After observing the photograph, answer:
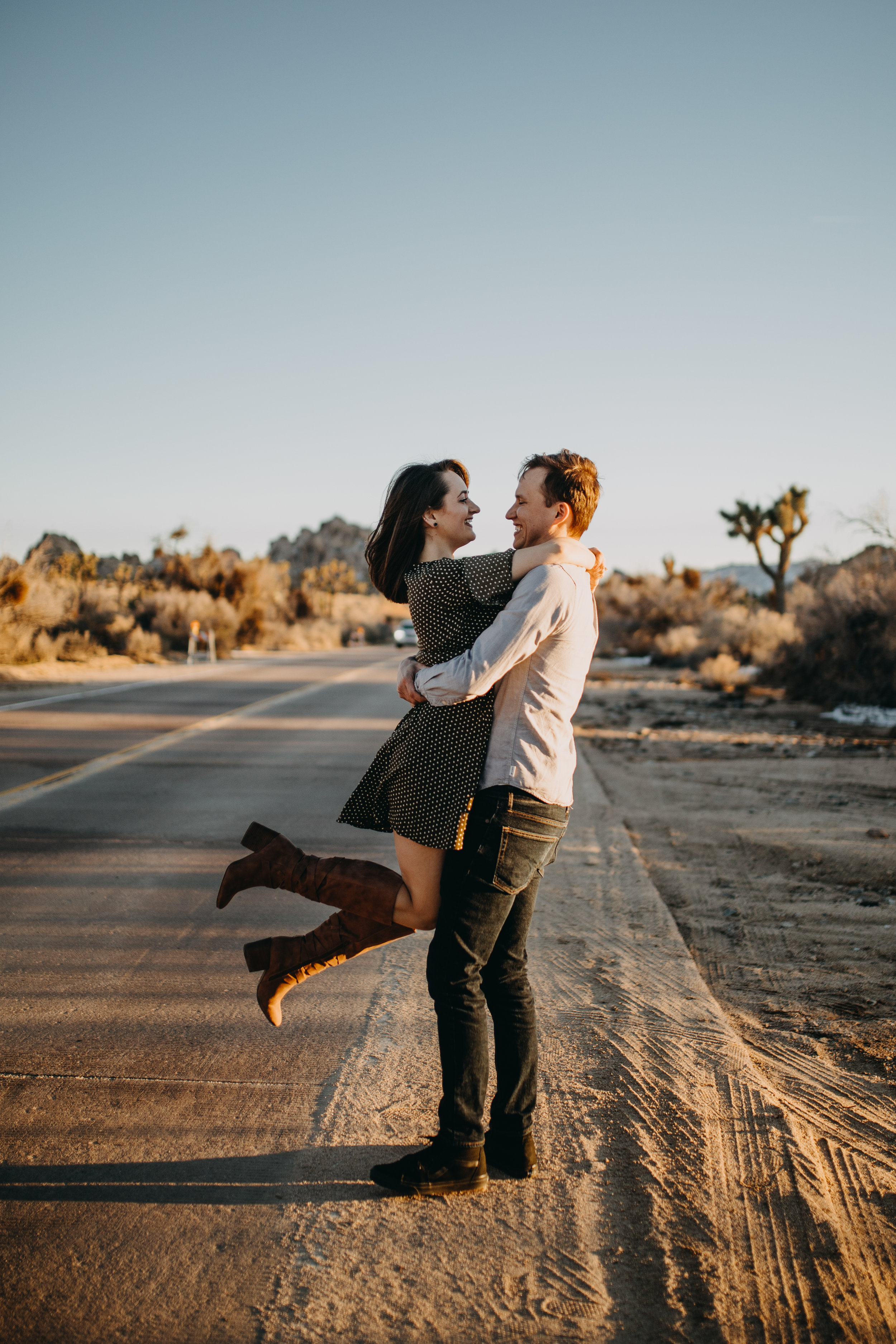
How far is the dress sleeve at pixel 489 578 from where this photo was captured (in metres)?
2.73

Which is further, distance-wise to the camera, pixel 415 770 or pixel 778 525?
pixel 778 525

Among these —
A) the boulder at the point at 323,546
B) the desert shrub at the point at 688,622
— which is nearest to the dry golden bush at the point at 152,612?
the desert shrub at the point at 688,622

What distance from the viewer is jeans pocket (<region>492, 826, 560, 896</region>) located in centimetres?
266

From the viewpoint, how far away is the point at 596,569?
2967 mm

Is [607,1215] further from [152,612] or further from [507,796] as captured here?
[152,612]

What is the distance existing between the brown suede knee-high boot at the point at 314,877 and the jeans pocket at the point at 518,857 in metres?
0.32

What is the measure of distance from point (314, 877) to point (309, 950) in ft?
0.81

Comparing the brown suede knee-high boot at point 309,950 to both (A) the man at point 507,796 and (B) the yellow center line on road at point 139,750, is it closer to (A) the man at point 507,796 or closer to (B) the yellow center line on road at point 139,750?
(A) the man at point 507,796

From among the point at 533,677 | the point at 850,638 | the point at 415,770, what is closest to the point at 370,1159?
the point at 415,770

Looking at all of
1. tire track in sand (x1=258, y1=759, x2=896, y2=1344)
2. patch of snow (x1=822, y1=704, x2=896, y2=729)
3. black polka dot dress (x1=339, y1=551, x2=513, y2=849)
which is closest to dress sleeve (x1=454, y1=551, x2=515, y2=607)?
black polka dot dress (x1=339, y1=551, x2=513, y2=849)

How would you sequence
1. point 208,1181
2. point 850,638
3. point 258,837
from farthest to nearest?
point 850,638, point 258,837, point 208,1181

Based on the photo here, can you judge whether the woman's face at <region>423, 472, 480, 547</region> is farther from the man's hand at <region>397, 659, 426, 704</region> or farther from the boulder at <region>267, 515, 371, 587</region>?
the boulder at <region>267, 515, 371, 587</region>

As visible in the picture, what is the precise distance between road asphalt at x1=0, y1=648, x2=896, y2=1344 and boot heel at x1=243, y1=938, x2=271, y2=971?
1.62 feet

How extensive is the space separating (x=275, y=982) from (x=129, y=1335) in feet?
3.44
